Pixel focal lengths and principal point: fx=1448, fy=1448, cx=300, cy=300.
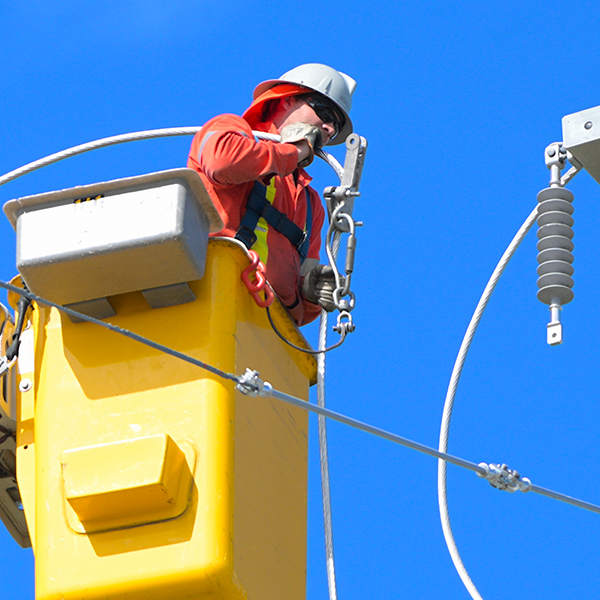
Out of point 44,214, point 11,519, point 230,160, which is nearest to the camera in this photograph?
A: point 44,214

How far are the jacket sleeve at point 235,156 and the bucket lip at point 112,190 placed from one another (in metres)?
0.37

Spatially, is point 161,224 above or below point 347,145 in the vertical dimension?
below

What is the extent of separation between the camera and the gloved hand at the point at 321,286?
20.9 feet

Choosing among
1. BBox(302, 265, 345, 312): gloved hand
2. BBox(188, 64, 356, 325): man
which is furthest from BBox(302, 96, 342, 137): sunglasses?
BBox(302, 265, 345, 312): gloved hand

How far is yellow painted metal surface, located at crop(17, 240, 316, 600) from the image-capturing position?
5.16 meters

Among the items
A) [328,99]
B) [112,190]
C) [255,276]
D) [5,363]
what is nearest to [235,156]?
[255,276]

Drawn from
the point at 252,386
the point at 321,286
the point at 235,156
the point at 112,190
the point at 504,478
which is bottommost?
the point at 504,478

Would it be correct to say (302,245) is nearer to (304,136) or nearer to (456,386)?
(304,136)

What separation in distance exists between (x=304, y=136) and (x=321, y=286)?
0.66 m

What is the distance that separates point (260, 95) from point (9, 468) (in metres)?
2.06

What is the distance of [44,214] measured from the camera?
5.46 m

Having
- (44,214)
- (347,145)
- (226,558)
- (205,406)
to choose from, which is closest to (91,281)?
(44,214)

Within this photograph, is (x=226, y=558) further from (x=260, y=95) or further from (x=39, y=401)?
(x=260, y=95)

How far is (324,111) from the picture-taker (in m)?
6.73
